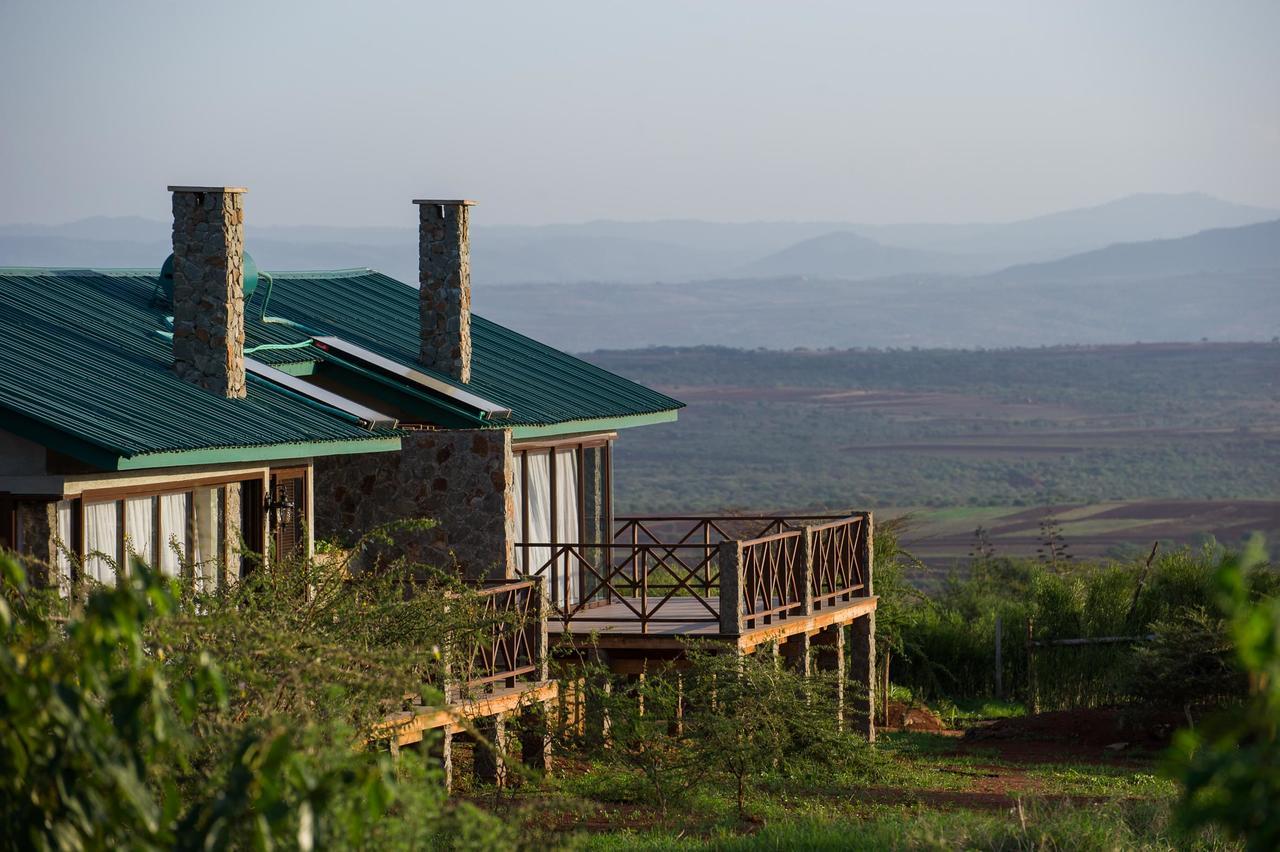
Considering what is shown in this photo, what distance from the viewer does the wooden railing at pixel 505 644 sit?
570 inches

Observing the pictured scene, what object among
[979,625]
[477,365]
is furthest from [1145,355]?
[477,365]

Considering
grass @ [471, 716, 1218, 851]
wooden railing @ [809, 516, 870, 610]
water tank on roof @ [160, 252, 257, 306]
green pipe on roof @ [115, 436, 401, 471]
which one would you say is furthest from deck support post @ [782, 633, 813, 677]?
water tank on roof @ [160, 252, 257, 306]

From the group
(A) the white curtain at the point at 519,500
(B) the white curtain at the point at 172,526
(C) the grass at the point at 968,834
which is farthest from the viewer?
(A) the white curtain at the point at 519,500

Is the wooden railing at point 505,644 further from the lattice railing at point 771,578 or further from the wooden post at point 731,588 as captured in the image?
the lattice railing at point 771,578

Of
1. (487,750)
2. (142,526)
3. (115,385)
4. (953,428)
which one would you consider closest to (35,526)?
(142,526)

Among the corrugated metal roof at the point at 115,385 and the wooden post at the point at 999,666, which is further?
the wooden post at the point at 999,666

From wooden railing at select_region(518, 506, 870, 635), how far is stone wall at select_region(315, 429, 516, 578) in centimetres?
70

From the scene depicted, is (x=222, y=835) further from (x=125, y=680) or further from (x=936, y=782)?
(x=936, y=782)

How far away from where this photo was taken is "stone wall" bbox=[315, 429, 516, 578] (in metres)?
18.0

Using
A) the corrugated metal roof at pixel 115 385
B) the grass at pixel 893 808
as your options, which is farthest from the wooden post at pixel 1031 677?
the corrugated metal roof at pixel 115 385

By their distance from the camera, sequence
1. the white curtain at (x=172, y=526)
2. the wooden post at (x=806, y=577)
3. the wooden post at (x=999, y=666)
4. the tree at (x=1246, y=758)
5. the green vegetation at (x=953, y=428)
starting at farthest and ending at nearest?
the green vegetation at (x=953, y=428), the wooden post at (x=999, y=666), the wooden post at (x=806, y=577), the white curtain at (x=172, y=526), the tree at (x=1246, y=758)

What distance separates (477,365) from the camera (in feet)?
70.0

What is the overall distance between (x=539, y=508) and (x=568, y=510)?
0.81m

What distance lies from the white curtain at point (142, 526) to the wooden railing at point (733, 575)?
3985 mm
